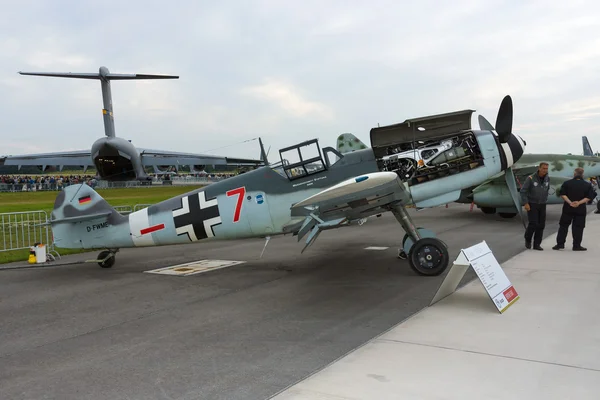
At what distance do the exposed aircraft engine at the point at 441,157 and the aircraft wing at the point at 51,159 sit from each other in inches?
1186

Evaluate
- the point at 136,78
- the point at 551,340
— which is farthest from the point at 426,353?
the point at 136,78

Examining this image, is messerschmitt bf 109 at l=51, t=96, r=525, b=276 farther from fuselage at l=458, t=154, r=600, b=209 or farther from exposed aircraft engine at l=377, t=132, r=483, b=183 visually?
fuselage at l=458, t=154, r=600, b=209

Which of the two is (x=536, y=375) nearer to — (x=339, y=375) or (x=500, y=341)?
(x=500, y=341)

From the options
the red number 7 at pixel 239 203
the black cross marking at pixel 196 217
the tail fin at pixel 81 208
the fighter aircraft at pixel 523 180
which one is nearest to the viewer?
the red number 7 at pixel 239 203

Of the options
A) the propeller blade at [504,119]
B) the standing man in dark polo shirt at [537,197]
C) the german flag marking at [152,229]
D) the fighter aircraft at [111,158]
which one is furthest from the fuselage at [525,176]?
the fighter aircraft at [111,158]

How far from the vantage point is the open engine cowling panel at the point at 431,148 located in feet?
23.8

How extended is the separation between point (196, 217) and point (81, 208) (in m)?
2.55

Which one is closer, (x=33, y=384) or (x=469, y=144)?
(x=33, y=384)

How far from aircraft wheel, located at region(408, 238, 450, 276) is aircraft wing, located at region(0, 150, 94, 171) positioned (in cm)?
3042

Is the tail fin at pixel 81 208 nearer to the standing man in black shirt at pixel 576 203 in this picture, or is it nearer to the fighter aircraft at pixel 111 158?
the standing man in black shirt at pixel 576 203

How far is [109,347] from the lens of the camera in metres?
4.46

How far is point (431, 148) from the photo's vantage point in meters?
7.31

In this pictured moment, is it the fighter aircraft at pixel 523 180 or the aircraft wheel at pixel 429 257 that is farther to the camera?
the fighter aircraft at pixel 523 180

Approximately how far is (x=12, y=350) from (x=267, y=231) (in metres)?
4.23
